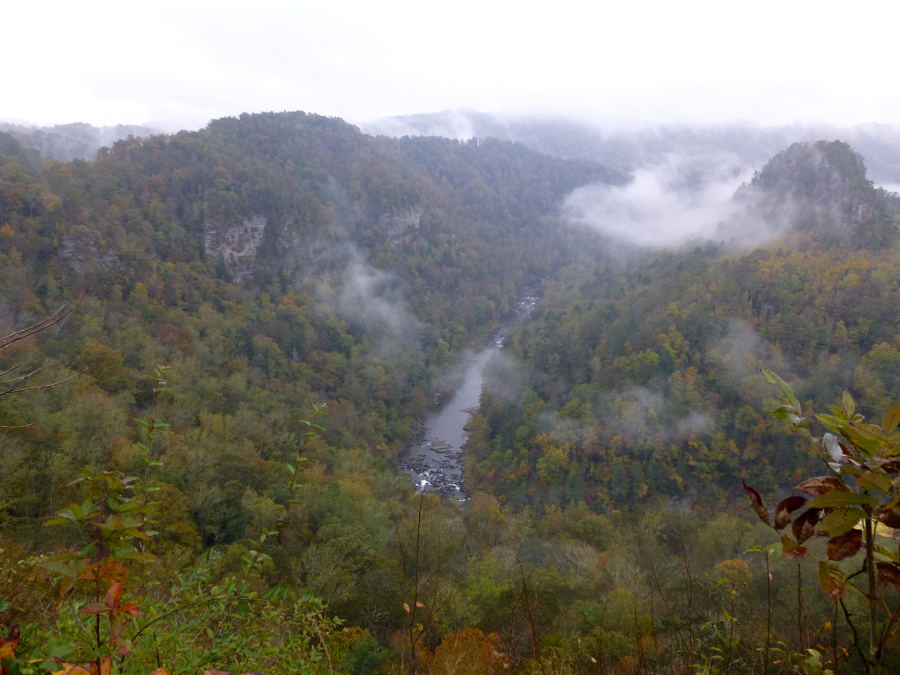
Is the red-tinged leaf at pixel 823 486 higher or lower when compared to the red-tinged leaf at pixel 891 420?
lower

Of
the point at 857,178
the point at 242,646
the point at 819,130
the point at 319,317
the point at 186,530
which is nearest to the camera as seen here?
the point at 242,646

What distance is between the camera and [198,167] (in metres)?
65.3

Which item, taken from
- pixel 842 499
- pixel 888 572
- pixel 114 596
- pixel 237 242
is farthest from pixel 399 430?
pixel 842 499

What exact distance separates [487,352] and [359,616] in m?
64.9

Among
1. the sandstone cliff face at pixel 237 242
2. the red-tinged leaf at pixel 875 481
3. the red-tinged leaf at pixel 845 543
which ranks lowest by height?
the sandstone cliff face at pixel 237 242

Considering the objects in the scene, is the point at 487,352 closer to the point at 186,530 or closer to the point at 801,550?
the point at 186,530

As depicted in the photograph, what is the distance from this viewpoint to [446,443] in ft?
163

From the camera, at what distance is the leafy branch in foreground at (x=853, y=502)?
0.84 m

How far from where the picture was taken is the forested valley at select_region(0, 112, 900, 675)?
1997mm

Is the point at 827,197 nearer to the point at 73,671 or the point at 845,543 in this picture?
the point at 845,543

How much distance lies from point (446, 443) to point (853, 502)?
5011cm

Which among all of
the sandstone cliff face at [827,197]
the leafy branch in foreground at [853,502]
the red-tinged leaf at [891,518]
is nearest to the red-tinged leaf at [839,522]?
the leafy branch in foreground at [853,502]

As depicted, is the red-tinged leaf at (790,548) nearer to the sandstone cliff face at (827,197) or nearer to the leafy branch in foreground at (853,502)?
the leafy branch in foreground at (853,502)

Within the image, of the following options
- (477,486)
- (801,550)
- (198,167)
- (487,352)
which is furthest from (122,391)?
(487,352)
